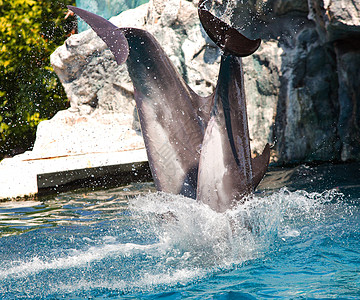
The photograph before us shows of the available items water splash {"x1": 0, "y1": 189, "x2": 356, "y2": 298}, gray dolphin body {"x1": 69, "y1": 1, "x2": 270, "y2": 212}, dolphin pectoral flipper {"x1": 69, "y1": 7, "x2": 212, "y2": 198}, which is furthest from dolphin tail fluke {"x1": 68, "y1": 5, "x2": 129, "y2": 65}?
water splash {"x1": 0, "y1": 189, "x2": 356, "y2": 298}

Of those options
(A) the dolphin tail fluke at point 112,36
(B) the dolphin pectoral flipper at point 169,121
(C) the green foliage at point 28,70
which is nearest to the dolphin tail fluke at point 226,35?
(A) the dolphin tail fluke at point 112,36

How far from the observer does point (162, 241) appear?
394cm

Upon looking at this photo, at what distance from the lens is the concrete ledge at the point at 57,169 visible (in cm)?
678

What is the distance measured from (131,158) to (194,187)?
3.67 metres

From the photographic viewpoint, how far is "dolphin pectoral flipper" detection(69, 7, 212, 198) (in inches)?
158

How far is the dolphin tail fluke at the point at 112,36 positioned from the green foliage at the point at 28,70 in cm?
820

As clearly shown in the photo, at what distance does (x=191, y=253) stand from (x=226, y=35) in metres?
1.61

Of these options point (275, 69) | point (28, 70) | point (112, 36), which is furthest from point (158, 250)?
point (28, 70)

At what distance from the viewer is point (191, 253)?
361cm

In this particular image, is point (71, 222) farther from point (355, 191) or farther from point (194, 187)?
point (355, 191)

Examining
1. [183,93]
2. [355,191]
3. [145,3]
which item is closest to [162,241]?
[183,93]

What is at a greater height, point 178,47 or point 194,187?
point 178,47

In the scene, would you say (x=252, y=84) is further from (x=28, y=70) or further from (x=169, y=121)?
(x=28, y=70)

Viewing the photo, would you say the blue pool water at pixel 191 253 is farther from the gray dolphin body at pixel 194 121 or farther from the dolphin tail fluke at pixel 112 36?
the dolphin tail fluke at pixel 112 36
